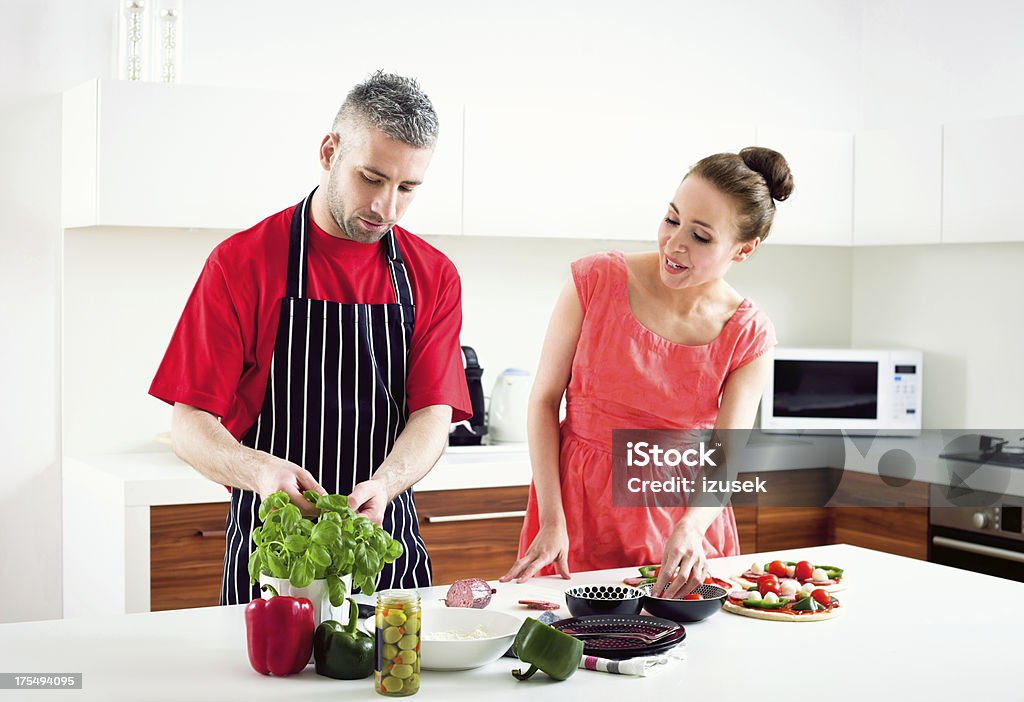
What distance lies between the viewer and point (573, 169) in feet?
12.3

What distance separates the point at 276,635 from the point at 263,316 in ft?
2.30

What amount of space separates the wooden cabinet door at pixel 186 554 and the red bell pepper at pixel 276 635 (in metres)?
1.63

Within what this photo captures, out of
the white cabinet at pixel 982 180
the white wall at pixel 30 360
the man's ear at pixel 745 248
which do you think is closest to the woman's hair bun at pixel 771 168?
the man's ear at pixel 745 248

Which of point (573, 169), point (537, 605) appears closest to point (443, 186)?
point (573, 169)

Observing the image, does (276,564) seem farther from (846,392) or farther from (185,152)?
(846,392)

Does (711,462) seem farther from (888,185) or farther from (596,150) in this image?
(888,185)

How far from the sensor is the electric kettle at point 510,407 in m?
3.84

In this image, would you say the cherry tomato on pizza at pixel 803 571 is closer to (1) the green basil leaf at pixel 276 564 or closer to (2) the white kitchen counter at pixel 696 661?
(2) the white kitchen counter at pixel 696 661

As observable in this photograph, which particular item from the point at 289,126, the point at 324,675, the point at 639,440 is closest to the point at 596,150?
the point at 289,126

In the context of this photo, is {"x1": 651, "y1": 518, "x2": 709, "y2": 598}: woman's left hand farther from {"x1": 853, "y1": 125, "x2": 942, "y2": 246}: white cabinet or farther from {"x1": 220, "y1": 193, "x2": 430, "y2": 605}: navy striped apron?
{"x1": 853, "y1": 125, "x2": 942, "y2": 246}: white cabinet

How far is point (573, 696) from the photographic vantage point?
1.51 meters

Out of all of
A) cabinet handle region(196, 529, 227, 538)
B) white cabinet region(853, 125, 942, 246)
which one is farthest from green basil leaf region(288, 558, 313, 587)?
white cabinet region(853, 125, 942, 246)

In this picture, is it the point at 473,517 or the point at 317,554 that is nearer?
the point at 317,554

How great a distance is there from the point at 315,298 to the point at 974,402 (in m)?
2.89
